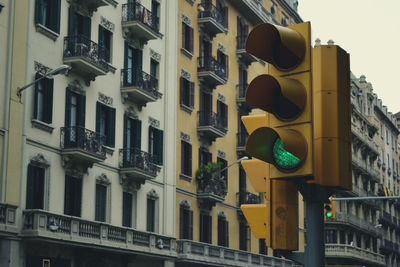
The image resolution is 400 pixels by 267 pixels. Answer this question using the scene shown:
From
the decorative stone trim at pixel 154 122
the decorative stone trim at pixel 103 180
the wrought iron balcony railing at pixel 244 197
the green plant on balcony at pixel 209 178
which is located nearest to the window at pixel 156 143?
the decorative stone trim at pixel 154 122

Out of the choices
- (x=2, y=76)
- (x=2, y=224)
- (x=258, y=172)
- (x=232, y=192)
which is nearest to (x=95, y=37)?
(x=2, y=76)

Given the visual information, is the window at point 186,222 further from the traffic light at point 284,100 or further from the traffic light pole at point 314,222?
the traffic light at point 284,100

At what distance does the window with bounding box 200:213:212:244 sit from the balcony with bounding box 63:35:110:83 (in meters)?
14.3

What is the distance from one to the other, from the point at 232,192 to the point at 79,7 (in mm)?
19619

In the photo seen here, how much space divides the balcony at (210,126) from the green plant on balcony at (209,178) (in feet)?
6.40

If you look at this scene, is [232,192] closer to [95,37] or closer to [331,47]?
[95,37]

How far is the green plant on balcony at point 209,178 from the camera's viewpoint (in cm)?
4384

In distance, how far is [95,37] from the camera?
1342 inches

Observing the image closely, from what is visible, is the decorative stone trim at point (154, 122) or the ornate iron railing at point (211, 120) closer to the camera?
the decorative stone trim at point (154, 122)

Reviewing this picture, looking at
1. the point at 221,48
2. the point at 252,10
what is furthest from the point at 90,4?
the point at 252,10

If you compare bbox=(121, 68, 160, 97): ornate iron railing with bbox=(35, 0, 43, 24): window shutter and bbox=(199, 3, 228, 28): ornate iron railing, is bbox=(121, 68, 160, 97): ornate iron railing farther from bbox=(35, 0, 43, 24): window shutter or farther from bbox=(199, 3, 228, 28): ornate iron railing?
bbox=(199, 3, 228, 28): ornate iron railing

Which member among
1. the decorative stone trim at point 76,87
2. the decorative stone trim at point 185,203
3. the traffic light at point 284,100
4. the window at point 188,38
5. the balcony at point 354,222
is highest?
the window at point 188,38

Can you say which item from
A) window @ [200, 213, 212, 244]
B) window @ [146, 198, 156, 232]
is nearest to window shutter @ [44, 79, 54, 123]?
window @ [146, 198, 156, 232]

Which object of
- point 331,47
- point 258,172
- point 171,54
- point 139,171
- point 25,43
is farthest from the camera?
point 171,54
